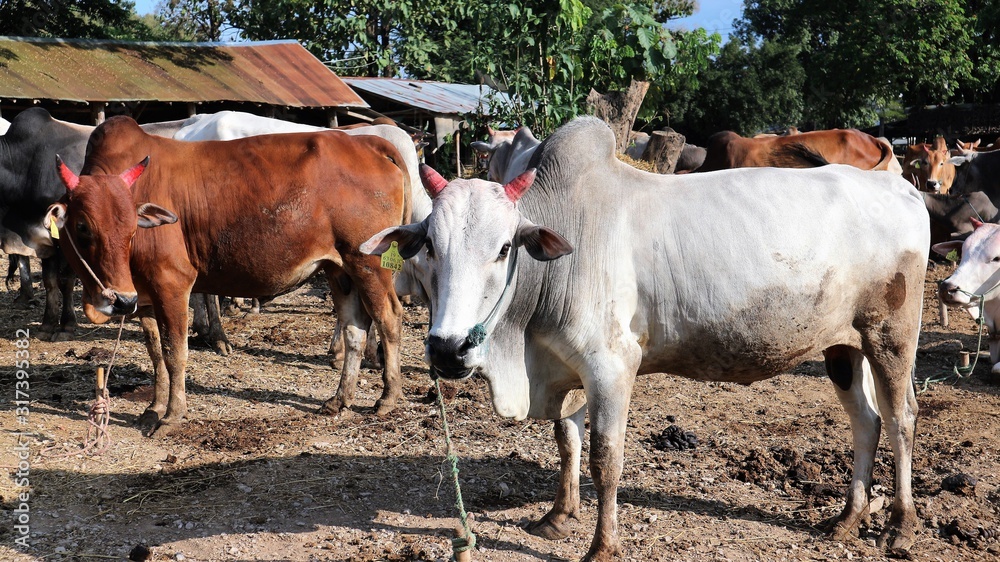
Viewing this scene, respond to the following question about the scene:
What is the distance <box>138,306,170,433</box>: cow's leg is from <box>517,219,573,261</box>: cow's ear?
10.9 ft

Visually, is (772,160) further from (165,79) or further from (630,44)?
(165,79)

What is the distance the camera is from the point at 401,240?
143 inches

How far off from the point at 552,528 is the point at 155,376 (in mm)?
3072

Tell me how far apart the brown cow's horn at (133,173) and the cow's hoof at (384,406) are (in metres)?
2.14

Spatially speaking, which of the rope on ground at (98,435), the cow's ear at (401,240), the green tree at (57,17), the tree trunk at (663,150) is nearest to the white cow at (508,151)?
the tree trunk at (663,150)

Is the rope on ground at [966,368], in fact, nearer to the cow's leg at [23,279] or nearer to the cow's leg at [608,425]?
the cow's leg at [608,425]

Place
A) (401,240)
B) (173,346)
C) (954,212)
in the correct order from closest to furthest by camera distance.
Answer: (401,240), (173,346), (954,212)

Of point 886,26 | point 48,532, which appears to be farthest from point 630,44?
point 886,26

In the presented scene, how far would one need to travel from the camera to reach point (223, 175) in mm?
5871

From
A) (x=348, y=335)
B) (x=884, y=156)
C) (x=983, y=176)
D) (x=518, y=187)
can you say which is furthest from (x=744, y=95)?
(x=518, y=187)

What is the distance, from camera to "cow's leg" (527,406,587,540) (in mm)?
4273

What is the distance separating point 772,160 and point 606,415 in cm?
804

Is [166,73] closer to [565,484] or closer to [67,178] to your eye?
[67,178]

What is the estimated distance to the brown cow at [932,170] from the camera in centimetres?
1452
